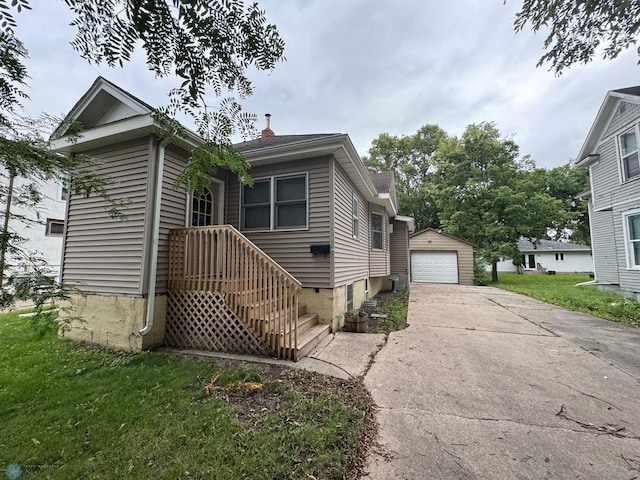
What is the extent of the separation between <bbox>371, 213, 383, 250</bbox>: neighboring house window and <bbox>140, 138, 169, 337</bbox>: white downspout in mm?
7146

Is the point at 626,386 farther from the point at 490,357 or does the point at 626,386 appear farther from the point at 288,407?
the point at 288,407


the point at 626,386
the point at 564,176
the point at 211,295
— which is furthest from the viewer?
the point at 564,176

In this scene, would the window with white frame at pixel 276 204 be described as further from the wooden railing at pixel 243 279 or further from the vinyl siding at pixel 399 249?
the vinyl siding at pixel 399 249

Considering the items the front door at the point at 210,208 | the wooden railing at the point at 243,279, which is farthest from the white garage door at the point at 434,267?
the wooden railing at the point at 243,279

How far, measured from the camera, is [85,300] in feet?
16.6

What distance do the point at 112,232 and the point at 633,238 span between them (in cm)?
1456

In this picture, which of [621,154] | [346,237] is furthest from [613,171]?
[346,237]

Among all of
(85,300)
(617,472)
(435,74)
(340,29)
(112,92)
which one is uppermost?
(435,74)

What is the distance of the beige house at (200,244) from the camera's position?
172 inches

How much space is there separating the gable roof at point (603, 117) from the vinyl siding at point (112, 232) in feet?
44.0

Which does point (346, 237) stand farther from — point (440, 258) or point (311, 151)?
point (440, 258)

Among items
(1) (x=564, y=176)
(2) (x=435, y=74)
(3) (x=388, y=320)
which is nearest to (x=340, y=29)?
(2) (x=435, y=74)

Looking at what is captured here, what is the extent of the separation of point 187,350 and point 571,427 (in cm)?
515

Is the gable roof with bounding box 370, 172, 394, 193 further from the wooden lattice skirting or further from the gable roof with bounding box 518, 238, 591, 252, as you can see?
the gable roof with bounding box 518, 238, 591, 252
